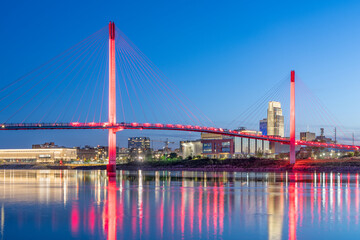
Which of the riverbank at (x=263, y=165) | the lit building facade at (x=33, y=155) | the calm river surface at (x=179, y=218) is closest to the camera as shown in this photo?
the calm river surface at (x=179, y=218)

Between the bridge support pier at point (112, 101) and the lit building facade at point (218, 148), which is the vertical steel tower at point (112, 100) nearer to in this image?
the bridge support pier at point (112, 101)

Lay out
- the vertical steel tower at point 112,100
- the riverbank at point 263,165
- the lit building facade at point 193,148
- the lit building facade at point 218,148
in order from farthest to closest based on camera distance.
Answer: the lit building facade at point 193,148, the lit building facade at point 218,148, the riverbank at point 263,165, the vertical steel tower at point 112,100

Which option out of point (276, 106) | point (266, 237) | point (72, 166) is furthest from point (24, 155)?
point (266, 237)

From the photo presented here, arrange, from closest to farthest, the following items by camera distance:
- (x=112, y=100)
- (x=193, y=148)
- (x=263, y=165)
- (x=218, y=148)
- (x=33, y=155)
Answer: (x=112, y=100) < (x=263, y=165) < (x=218, y=148) < (x=193, y=148) < (x=33, y=155)

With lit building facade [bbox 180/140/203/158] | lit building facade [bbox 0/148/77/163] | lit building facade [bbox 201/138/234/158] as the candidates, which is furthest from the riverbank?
lit building facade [bbox 0/148/77/163]

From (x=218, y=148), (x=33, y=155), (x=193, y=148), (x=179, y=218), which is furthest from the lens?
(x=33, y=155)

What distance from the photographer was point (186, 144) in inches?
5458

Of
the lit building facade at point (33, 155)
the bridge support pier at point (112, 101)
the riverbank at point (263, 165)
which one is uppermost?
the bridge support pier at point (112, 101)

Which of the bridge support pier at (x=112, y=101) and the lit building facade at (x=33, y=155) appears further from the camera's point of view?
the lit building facade at (x=33, y=155)

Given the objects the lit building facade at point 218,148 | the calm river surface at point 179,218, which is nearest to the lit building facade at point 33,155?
the lit building facade at point 218,148

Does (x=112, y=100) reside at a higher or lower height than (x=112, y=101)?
higher

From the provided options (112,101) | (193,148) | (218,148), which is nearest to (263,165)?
(112,101)

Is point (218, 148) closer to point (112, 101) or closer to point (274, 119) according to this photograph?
point (274, 119)

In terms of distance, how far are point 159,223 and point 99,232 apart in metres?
2.09
